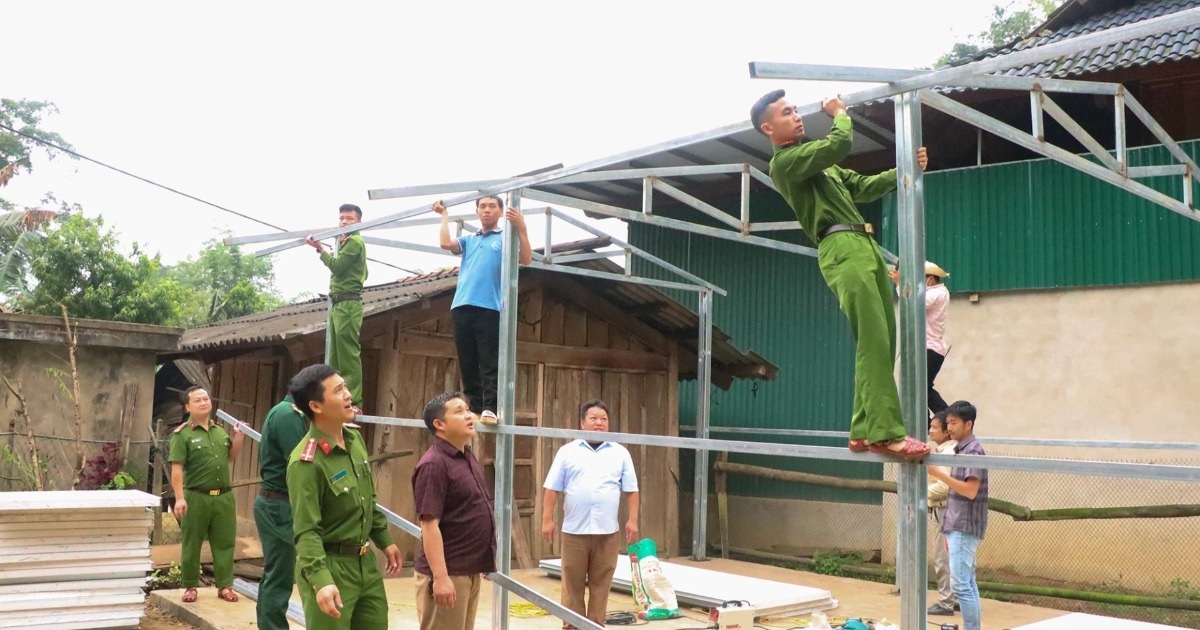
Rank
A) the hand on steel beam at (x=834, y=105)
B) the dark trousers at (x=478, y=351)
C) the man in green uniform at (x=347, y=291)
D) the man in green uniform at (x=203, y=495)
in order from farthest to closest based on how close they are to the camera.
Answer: the man in green uniform at (x=203, y=495) → the man in green uniform at (x=347, y=291) → the dark trousers at (x=478, y=351) → the hand on steel beam at (x=834, y=105)

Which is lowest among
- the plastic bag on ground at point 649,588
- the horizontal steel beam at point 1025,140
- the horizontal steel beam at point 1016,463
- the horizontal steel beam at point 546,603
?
the plastic bag on ground at point 649,588

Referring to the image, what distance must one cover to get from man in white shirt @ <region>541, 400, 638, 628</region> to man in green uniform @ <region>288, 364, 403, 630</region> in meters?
1.92

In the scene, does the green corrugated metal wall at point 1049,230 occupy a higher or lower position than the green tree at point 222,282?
lower

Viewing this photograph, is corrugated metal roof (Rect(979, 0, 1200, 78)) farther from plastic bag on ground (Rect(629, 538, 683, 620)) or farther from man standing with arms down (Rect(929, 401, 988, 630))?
plastic bag on ground (Rect(629, 538, 683, 620))

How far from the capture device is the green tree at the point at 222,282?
77.9 ft

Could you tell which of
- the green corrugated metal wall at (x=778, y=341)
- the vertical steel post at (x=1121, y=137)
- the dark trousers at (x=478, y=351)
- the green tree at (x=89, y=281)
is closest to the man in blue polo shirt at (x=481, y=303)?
the dark trousers at (x=478, y=351)

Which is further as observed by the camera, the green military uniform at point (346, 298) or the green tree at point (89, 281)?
the green tree at point (89, 281)

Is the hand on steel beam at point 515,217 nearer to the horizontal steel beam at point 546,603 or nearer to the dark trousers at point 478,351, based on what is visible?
the dark trousers at point 478,351

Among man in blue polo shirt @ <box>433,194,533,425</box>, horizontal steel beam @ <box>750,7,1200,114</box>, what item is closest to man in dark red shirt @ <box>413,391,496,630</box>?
man in blue polo shirt @ <box>433,194,533,425</box>

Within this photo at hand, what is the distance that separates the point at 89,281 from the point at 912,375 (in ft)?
60.5

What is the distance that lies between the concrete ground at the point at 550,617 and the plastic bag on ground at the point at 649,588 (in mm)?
118

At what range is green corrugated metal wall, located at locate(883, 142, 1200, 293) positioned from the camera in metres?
8.82

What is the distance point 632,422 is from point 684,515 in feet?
5.39

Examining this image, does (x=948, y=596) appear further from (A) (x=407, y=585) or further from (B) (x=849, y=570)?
(A) (x=407, y=585)
